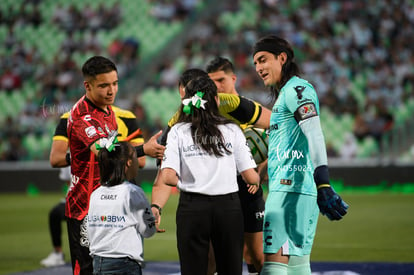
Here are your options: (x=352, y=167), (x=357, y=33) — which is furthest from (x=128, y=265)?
(x=357, y=33)

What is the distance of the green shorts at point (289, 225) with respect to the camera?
4742mm

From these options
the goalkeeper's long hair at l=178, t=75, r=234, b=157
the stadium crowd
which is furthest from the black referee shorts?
the stadium crowd

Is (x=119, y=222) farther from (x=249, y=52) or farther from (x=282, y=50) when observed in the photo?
A: (x=249, y=52)

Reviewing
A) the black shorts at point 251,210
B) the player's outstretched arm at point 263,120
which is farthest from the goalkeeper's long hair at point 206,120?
the black shorts at point 251,210

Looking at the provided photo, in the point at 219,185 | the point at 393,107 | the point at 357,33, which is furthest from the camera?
the point at 357,33

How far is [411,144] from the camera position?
62.2 feet

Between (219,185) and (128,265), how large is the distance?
908 mm

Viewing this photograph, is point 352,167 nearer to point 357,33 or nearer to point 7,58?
point 357,33

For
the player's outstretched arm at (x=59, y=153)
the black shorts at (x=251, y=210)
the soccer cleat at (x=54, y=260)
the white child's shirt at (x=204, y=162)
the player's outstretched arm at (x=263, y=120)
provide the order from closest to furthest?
the white child's shirt at (x=204, y=162), the player's outstretched arm at (x=263, y=120), the black shorts at (x=251, y=210), the player's outstretched arm at (x=59, y=153), the soccer cleat at (x=54, y=260)

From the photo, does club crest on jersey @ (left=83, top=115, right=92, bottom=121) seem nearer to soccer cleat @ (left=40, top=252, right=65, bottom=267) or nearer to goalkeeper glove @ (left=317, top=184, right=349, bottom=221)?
goalkeeper glove @ (left=317, top=184, right=349, bottom=221)

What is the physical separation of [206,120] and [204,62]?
1861 centimetres

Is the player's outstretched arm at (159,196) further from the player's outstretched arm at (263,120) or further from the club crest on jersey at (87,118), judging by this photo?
the player's outstretched arm at (263,120)

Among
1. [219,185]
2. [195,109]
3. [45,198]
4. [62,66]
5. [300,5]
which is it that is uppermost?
[300,5]

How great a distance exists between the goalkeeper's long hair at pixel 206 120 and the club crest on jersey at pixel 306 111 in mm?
473
